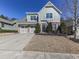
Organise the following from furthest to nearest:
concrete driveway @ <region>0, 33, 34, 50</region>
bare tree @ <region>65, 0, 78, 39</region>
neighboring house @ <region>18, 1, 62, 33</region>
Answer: neighboring house @ <region>18, 1, 62, 33</region> < bare tree @ <region>65, 0, 78, 39</region> < concrete driveway @ <region>0, 33, 34, 50</region>

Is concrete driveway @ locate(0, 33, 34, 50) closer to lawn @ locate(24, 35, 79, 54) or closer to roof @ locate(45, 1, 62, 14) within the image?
lawn @ locate(24, 35, 79, 54)

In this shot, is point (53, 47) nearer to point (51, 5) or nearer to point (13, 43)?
point (13, 43)

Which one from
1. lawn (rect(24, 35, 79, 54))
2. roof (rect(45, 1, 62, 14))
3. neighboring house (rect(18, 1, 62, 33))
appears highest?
roof (rect(45, 1, 62, 14))

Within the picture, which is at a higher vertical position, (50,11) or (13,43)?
(50,11)

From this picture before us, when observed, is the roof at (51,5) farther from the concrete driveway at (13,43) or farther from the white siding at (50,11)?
the concrete driveway at (13,43)

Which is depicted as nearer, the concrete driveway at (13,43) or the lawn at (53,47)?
the lawn at (53,47)

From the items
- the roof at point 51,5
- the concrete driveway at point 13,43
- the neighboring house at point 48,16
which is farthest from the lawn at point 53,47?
the roof at point 51,5

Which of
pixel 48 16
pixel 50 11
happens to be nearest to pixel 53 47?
pixel 48 16

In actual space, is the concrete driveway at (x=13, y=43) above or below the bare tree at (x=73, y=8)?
below

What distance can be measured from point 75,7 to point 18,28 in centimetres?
2405

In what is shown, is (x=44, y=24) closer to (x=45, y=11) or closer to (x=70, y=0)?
(x=45, y=11)

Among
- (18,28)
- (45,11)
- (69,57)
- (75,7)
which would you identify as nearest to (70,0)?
(75,7)

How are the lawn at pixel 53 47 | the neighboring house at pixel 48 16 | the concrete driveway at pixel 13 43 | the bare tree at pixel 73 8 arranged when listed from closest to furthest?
the lawn at pixel 53 47, the concrete driveway at pixel 13 43, the bare tree at pixel 73 8, the neighboring house at pixel 48 16

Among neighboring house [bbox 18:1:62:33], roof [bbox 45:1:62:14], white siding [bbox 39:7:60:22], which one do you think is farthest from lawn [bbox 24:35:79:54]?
roof [bbox 45:1:62:14]
